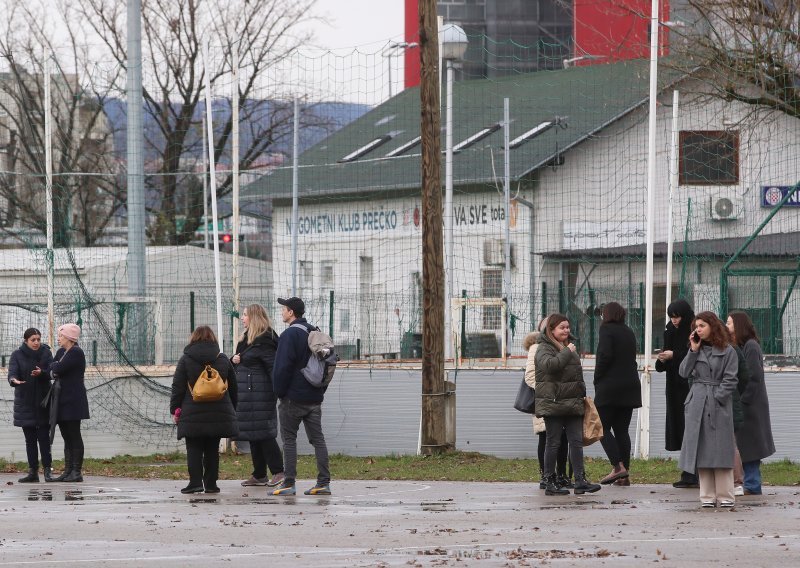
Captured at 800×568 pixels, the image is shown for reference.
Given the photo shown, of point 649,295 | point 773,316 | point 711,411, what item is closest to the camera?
point 711,411

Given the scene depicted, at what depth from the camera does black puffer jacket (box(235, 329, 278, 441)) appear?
14523 mm

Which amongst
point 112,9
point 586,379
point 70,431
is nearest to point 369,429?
point 586,379

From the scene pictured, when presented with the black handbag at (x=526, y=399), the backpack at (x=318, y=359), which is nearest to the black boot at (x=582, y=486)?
the black handbag at (x=526, y=399)

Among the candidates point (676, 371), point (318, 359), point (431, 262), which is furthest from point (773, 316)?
point (318, 359)

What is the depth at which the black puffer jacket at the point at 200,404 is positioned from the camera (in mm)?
13875

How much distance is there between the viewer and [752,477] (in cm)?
1319

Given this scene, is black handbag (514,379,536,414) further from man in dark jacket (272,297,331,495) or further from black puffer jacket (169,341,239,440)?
black puffer jacket (169,341,239,440)

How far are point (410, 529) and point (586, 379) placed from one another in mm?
7474

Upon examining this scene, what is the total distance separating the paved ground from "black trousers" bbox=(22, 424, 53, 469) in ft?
5.70

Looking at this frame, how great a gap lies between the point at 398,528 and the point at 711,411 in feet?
9.42

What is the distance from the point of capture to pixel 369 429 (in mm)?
18922

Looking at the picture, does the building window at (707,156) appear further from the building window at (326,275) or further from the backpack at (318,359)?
the backpack at (318,359)

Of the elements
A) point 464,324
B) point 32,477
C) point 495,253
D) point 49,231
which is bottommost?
point 32,477

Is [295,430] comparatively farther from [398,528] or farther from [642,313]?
[642,313]
